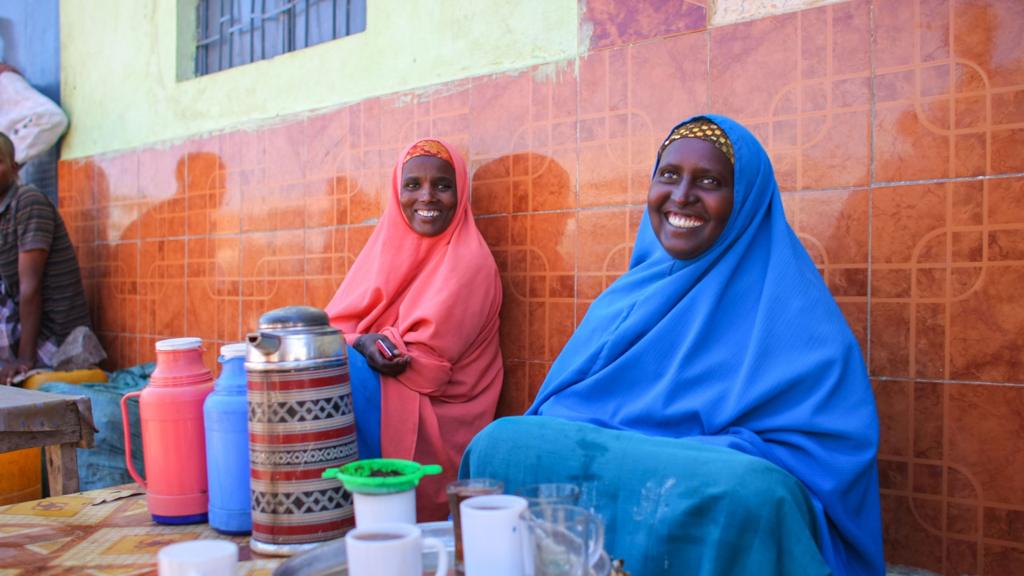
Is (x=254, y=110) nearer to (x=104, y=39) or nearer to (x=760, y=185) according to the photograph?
(x=104, y=39)

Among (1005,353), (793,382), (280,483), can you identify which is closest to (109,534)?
A: (280,483)

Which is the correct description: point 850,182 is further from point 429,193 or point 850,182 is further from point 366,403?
point 366,403

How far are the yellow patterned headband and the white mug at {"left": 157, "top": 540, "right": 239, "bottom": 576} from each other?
1.59 m

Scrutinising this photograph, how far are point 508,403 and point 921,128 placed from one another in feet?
5.59

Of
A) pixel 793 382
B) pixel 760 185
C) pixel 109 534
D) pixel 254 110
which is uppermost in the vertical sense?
pixel 254 110

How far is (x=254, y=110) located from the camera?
4.23m

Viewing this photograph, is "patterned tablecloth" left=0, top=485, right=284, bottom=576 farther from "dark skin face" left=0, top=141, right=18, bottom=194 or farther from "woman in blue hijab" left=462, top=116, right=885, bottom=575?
"dark skin face" left=0, top=141, right=18, bottom=194

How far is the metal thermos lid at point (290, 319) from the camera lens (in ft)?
5.14

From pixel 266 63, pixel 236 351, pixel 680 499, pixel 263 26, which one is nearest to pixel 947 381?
pixel 680 499

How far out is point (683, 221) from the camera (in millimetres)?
2221

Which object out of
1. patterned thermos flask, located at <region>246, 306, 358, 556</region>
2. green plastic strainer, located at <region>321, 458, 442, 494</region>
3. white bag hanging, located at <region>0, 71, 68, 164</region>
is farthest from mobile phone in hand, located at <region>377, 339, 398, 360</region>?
white bag hanging, located at <region>0, 71, 68, 164</region>

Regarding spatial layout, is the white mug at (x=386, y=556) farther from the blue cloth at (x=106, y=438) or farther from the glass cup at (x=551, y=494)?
the blue cloth at (x=106, y=438)

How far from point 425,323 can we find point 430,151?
2.18 ft

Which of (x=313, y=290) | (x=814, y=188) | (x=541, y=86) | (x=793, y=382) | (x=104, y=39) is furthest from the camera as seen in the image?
(x=104, y=39)
